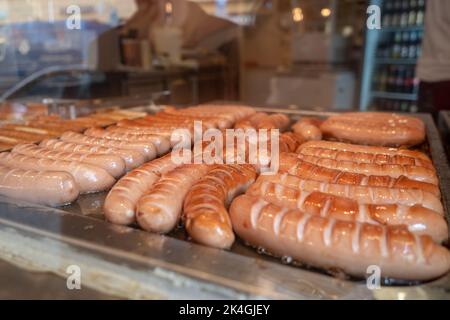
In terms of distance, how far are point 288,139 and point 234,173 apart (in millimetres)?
830

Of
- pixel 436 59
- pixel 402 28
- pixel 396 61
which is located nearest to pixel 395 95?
pixel 396 61

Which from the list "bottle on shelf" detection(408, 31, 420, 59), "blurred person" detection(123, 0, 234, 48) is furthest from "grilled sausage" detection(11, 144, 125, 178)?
"bottle on shelf" detection(408, 31, 420, 59)

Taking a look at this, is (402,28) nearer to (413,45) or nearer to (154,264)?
(413,45)

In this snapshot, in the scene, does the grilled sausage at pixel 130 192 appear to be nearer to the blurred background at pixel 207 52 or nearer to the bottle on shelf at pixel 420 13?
the blurred background at pixel 207 52

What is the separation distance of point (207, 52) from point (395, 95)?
3.63 meters

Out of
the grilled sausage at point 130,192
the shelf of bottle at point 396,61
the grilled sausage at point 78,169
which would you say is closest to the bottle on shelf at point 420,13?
the shelf of bottle at point 396,61

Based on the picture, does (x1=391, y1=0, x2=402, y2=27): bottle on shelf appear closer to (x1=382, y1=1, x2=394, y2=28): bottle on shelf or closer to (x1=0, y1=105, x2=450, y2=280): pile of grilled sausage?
(x1=382, y1=1, x2=394, y2=28): bottle on shelf

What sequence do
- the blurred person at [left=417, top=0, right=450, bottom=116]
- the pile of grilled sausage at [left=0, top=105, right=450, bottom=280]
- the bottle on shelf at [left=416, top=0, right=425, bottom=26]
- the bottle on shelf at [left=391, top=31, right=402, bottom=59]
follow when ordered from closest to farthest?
the pile of grilled sausage at [left=0, top=105, right=450, bottom=280] → the blurred person at [left=417, top=0, right=450, bottom=116] → the bottle on shelf at [left=416, top=0, right=425, bottom=26] → the bottle on shelf at [left=391, top=31, right=402, bottom=59]

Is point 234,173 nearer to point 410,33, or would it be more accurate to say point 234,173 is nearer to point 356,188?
point 356,188

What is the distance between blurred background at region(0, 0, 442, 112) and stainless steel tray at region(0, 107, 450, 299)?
3.65 metres

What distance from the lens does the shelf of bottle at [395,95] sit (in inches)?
258

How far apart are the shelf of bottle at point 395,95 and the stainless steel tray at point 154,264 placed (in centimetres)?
555

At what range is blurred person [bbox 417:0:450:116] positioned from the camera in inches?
183

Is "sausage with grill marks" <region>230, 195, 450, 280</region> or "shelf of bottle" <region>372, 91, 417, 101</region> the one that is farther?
"shelf of bottle" <region>372, 91, 417, 101</region>
